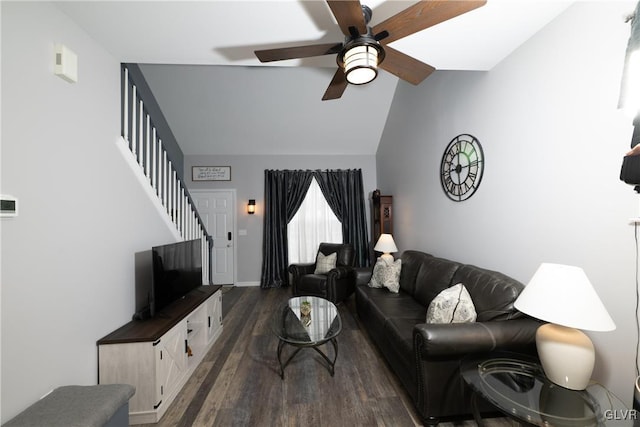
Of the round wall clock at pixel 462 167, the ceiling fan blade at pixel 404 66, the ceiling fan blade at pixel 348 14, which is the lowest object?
the round wall clock at pixel 462 167

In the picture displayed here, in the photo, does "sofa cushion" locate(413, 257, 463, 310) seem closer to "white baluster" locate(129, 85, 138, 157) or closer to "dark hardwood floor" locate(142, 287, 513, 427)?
"dark hardwood floor" locate(142, 287, 513, 427)

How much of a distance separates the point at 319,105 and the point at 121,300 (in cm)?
405

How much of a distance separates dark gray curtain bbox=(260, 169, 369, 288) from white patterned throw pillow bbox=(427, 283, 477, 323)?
3396mm

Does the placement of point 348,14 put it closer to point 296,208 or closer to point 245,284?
point 296,208

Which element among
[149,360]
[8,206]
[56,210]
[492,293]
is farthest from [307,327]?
Result: [8,206]

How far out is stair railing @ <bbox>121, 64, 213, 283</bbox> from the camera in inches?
89.1

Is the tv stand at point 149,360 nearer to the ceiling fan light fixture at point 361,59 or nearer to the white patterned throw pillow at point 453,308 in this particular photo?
the white patterned throw pillow at point 453,308

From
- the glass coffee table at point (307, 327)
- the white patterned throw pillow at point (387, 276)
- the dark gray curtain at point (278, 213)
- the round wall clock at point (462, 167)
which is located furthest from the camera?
the dark gray curtain at point (278, 213)

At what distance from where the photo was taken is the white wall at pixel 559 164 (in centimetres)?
141

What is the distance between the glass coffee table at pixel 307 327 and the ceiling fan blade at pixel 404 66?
2.05 meters

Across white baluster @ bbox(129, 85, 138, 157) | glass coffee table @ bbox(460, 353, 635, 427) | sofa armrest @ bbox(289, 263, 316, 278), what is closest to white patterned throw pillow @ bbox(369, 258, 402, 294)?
sofa armrest @ bbox(289, 263, 316, 278)

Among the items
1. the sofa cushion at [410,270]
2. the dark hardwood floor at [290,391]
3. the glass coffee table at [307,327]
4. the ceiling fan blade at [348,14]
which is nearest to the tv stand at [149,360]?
the dark hardwood floor at [290,391]

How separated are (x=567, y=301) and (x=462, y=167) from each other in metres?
1.81

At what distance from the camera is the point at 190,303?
2467mm
